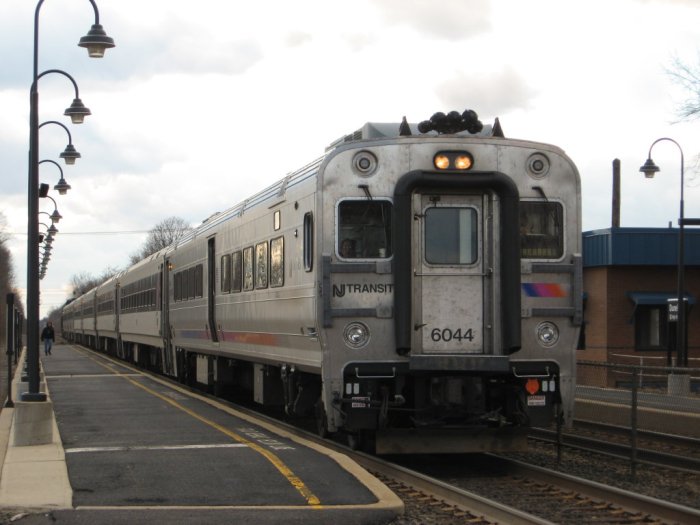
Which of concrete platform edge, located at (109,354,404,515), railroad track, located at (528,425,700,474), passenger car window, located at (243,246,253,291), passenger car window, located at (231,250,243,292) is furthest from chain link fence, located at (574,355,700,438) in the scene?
passenger car window, located at (231,250,243,292)

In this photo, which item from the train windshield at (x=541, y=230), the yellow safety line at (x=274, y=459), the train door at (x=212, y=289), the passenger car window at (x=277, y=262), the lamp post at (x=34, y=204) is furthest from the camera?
the train door at (x=212, y=289)

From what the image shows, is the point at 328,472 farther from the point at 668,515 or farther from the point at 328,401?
the point at 668,515

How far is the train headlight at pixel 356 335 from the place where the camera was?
10938 millimetres

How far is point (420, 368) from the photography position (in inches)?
421

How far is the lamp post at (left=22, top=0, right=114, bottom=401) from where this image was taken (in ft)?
45.0

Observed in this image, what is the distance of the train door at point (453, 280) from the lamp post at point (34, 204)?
4916 mm

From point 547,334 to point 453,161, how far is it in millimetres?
2043

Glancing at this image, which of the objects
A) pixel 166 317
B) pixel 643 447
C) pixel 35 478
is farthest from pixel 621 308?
pixel 35 478

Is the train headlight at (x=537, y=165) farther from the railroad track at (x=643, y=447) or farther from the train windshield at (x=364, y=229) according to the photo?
the railroad track at (x=643, y=447)

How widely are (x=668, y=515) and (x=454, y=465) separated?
3983 mm

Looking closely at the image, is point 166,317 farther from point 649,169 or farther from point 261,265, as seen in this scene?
point 649,169

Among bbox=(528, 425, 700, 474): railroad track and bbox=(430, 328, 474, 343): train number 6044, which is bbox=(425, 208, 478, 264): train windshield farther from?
bbox=(528, 425, 700, 474): railroad track

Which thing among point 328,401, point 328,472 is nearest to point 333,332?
point 328,401

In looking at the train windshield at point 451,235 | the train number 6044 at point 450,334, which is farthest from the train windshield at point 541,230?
the train number 6044 at point 450,334
